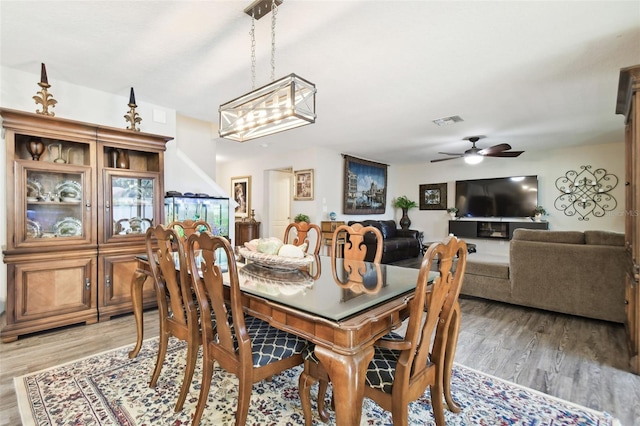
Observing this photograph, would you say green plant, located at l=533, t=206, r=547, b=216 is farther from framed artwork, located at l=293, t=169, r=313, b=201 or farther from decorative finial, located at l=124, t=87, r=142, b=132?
decorative finial, located at l=124, t=87, r=142, b=132

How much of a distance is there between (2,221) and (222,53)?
8.60 feet

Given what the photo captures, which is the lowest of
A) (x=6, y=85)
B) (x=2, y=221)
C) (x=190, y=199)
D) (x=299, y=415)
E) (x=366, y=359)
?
(x=299, y=415)

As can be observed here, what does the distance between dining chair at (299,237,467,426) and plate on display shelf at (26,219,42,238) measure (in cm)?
283

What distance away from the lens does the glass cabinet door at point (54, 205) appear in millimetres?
2650

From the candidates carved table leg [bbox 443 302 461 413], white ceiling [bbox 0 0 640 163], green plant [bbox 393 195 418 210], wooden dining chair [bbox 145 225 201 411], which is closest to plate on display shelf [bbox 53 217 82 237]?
white ceiling [bbox 0 0 640 163]

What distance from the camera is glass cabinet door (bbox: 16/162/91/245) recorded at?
2.65m

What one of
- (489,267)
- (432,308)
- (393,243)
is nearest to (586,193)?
(393,243)

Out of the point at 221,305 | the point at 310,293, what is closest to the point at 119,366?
the point at 221,305

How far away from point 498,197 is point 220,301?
23.0 ft

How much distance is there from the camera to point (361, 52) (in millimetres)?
2525

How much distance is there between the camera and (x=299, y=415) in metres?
1.65

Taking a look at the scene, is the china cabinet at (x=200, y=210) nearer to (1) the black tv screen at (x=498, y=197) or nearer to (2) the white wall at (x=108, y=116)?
(2) the white wall at (x=108, y=116)

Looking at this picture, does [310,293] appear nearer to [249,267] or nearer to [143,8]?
[249,267]

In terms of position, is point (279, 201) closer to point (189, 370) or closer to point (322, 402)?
point (189, 370)
